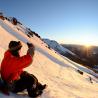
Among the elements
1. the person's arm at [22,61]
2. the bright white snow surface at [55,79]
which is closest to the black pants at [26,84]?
the bright white snow surface at [55,79]

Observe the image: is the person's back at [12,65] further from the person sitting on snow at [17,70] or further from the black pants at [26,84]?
the black pants at [26,84]

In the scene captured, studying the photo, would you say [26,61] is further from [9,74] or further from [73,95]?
[73,95]

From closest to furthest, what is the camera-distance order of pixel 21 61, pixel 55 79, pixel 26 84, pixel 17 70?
1. pixel 21 61
2. pixel 17 70
3. pixel 26 84
4. pixel 55 79

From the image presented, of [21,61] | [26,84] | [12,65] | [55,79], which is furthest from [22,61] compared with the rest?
[55,79]

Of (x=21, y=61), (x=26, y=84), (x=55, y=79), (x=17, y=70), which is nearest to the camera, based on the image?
(x=21, y=61)

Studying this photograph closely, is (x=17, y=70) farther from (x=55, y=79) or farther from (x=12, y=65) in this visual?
(x=55, y=79)

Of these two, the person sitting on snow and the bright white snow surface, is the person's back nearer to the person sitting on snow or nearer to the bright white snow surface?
the person sitting on snow

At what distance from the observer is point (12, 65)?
25.4 ft

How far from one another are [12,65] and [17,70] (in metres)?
0.26

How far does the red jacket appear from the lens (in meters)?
7.68

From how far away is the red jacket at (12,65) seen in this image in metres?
7.68

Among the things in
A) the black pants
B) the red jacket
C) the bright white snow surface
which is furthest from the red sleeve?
the bright white snow surface

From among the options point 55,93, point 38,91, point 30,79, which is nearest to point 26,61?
point 30,79

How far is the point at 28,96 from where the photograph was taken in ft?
27.7
